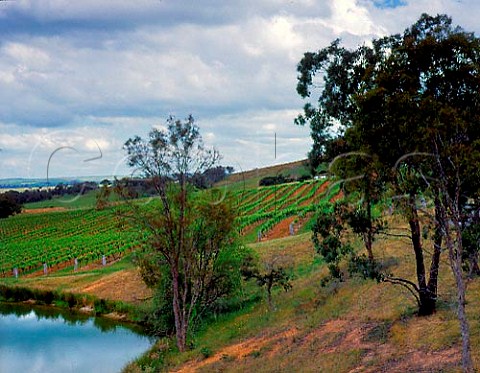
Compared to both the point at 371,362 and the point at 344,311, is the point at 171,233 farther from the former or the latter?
the point at 371,362

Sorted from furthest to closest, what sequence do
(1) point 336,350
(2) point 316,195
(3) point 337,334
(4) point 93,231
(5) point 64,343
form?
(4) point 93,231 → (2) point 316,195 → (5) point 64,343 → (3) point 337,334 → (1) point 336,350

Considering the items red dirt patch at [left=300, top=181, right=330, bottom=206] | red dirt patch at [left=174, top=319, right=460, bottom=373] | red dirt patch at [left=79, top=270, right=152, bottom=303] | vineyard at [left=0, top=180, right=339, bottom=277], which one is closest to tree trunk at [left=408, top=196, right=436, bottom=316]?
red dirt patch at [left=174, top=319, right=460, bottom=373]

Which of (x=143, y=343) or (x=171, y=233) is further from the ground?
(x=171, y=233)

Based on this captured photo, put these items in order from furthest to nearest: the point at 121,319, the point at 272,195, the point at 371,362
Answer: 1. the point at 272,195
2. the point at 121,319
3. the point at 371,362

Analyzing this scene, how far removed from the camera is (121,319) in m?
45.1

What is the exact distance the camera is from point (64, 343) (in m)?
40.4

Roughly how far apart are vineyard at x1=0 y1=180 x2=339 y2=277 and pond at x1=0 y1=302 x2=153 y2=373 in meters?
9.74

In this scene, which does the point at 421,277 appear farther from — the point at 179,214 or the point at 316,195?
the point at 316,195

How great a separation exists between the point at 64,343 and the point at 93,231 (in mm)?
55973

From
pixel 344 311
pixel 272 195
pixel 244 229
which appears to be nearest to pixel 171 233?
pixel 344 311

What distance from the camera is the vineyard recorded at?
7044cm

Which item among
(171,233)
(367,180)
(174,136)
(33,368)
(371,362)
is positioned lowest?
(33,368)

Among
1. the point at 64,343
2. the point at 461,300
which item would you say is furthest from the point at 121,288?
the point at 461,300

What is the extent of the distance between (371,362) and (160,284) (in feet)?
58.7
